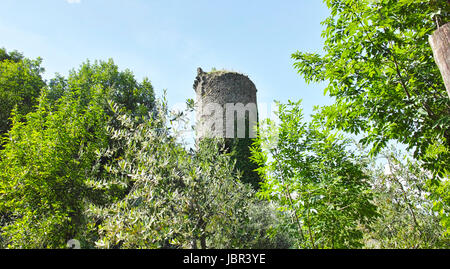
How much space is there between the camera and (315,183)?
4.27 m

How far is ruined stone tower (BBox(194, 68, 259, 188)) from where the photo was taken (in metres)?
15.1

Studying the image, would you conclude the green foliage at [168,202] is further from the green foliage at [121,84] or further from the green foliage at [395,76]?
the green foliage at [121,84]


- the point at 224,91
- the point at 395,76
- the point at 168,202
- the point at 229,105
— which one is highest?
the point at 224,91

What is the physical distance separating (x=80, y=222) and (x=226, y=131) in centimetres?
977

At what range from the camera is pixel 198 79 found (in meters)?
17.8

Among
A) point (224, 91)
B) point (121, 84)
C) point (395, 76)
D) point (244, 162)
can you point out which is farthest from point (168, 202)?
point (121, 84)

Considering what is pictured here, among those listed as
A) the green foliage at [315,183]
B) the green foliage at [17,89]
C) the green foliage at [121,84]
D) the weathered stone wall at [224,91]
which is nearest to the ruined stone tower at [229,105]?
the weathered stone wall at [224,91]

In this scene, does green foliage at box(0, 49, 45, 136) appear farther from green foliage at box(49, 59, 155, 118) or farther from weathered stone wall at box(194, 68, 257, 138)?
weathered stone wall at box(194, 68, 257, 138)

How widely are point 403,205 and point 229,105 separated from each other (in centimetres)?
1177

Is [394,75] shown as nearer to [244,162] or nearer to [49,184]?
[49,184]

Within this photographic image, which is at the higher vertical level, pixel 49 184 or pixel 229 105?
pixel 229 105

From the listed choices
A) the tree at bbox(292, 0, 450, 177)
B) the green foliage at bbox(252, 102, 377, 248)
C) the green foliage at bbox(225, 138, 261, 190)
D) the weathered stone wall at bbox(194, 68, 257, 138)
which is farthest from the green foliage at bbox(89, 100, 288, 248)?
the weathered stone wall at bbox(194, 68, 257, 138)
